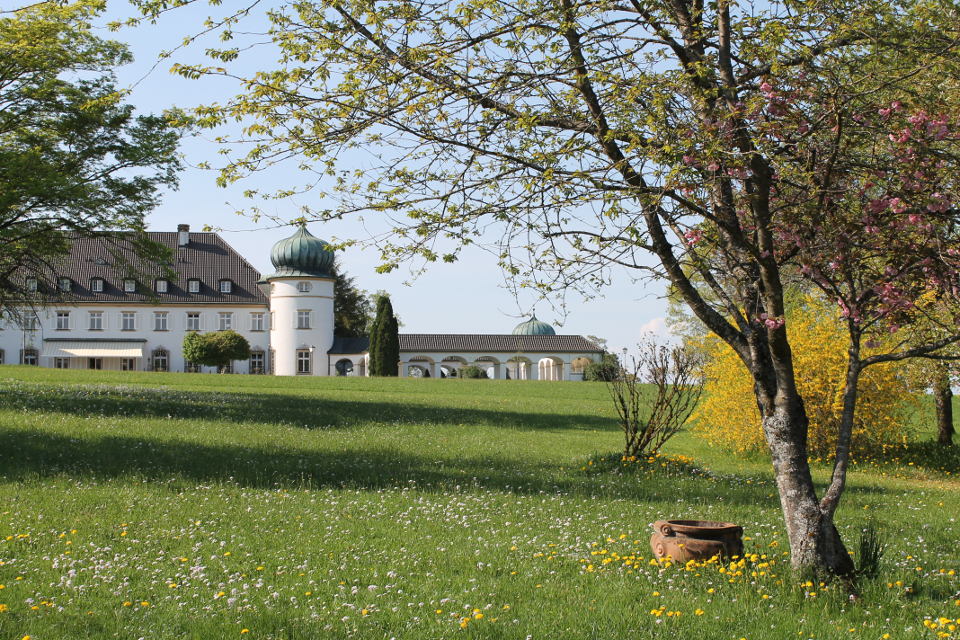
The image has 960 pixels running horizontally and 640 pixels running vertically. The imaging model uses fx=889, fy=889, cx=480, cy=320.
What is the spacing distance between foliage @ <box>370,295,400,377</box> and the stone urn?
5239 cm

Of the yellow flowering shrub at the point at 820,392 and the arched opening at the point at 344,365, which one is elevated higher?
the arched opening at the point at 344,365

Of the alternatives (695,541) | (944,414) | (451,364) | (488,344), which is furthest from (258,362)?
(695,541)

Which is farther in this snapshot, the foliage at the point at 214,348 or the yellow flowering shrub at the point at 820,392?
the foliage at the point at 214,348

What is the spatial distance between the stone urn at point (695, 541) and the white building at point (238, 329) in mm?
59850

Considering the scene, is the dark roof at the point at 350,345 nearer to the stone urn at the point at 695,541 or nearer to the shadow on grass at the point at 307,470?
the shadow on grass at the point at 307,470

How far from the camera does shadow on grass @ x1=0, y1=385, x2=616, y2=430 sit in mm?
20797

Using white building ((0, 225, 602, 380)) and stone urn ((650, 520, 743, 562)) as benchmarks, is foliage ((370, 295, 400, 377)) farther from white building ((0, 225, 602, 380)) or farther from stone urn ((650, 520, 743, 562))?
stone urn ((650, 520, 743, 562))

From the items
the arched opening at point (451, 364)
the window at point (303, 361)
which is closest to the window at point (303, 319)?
the window at point (303, 361)

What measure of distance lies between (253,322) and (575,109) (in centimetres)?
6665

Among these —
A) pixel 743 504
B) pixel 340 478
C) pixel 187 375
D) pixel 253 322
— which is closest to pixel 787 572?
pixel 743 504

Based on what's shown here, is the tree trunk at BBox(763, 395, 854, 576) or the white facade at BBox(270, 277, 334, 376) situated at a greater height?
A: the white facade at BBox(270, 277, 334, 376)

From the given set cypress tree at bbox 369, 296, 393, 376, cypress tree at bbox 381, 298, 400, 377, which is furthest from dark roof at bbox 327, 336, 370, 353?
cypress tree at bbox 381, 298, 400, 377

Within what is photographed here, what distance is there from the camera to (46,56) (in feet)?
61.1

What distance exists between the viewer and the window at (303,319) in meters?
68.2
